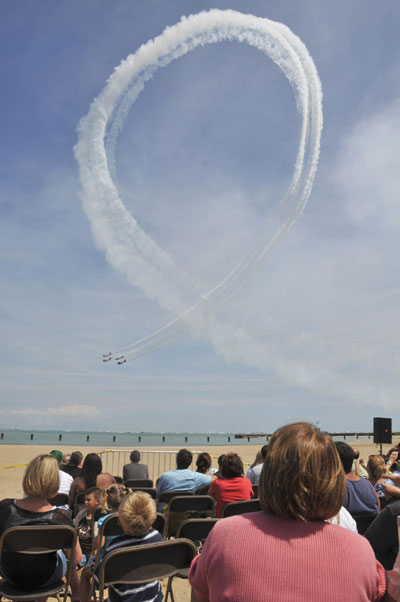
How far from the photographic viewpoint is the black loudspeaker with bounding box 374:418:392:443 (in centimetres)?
1916

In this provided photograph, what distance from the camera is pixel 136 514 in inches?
141

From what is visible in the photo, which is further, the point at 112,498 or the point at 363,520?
the point at 363,520

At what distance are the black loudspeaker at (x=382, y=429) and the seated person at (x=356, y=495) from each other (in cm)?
1580

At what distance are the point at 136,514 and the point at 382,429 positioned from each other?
18.3 meters

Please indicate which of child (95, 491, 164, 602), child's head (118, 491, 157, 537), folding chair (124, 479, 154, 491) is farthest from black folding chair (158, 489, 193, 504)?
child's head (118, 491, 157, 537)

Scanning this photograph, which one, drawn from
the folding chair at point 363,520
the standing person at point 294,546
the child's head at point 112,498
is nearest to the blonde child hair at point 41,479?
the child's head at point 112,498

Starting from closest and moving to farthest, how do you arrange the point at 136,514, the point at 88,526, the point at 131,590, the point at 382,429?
1. the point at 131,590
2. the point at 136,514
3. the point at 88,526
4. the point at 382,429

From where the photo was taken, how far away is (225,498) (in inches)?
237

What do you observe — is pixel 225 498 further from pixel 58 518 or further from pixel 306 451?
pixel 306 451

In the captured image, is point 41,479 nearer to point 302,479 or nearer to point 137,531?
point 137,531

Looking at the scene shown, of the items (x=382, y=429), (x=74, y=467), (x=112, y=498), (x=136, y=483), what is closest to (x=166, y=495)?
(x=136, y=483)

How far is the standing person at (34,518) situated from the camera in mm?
3961

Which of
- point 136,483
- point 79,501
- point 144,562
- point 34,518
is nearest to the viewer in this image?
point 144,562

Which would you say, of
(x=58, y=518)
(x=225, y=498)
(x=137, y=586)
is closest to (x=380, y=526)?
(x=137, y=586)
